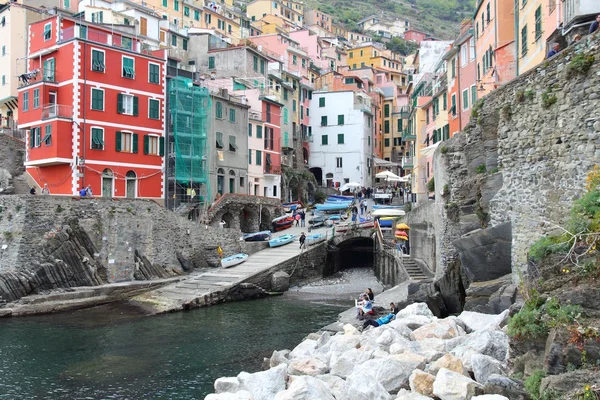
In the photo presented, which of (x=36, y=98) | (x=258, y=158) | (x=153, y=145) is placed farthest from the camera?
(x=258, y=158)

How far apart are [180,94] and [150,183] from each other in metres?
7.81

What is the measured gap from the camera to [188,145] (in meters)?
48.2

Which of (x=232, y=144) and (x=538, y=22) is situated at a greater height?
(x=538, y=22)

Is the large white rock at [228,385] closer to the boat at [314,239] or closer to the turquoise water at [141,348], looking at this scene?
the turquoise water at [141,348]

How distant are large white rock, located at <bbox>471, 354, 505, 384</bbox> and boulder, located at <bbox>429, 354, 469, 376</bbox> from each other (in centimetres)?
28

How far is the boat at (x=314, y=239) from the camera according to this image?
45.8 m

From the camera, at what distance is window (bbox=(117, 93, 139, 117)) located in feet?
141

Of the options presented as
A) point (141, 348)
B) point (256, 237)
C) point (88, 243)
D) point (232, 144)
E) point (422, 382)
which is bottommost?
point (141, 348)

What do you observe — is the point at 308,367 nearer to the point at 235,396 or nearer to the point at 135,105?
the point at 235,396

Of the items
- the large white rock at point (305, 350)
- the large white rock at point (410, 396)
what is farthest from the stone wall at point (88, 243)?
the large white rock at point (410, 396)

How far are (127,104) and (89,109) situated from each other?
333 cm

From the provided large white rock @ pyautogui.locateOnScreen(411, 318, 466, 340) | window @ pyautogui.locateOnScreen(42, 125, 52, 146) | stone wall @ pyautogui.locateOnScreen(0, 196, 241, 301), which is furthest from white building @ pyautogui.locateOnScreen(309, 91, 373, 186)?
large white rock @ pyautogui.locateOnScreen(411, 318, 466, 340)

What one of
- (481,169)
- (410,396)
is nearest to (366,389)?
(410,396)

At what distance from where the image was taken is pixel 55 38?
4181 centimetres
